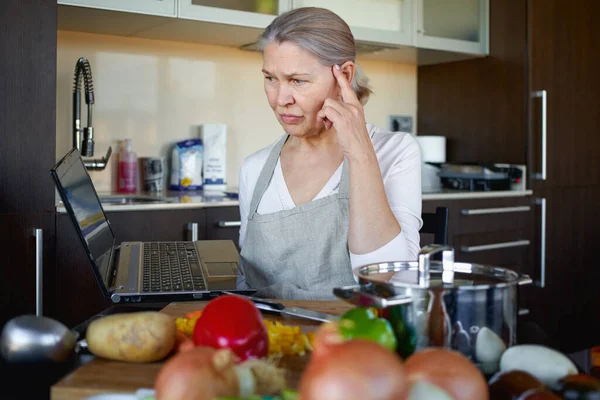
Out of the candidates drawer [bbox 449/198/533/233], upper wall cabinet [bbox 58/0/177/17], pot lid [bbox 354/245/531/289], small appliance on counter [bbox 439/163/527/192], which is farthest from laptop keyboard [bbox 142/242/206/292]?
small appliance on counter [bbox 439/163/527/192]

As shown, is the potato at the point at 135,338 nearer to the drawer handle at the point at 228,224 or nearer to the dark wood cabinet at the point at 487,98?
the drawer handle at the point at 228,224

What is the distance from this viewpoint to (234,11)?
2883 millimetres

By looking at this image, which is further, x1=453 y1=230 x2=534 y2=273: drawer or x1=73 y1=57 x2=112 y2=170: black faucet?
x1=453 y1=230 x2=534 y2=273: drawer

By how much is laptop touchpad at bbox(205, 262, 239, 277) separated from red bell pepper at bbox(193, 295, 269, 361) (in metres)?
0.59

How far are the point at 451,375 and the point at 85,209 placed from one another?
924 mm

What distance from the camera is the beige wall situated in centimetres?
295

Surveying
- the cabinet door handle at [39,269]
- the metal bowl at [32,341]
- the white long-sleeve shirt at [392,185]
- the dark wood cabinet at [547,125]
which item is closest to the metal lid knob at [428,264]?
the metal bowl at [32,341]

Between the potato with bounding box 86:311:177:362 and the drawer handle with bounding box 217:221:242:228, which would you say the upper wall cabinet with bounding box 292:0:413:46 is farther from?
the potato with bounding box 86:311:177:362

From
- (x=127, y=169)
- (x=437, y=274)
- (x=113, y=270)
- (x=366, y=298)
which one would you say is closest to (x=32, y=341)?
(x=366, y=298)

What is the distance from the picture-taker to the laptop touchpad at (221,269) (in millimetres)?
1402

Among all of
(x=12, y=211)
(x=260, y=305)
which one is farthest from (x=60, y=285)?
(x=260, y=305)

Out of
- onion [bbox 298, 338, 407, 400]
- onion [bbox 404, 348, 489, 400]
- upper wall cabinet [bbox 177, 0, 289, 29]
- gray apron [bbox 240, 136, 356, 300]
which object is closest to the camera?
onion [bbox 298, 338, 407, 400]

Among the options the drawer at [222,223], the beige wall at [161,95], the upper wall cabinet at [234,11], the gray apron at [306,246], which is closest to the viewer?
the gray apron at [306,246]

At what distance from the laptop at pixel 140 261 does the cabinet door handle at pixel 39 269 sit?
0.56 meters
